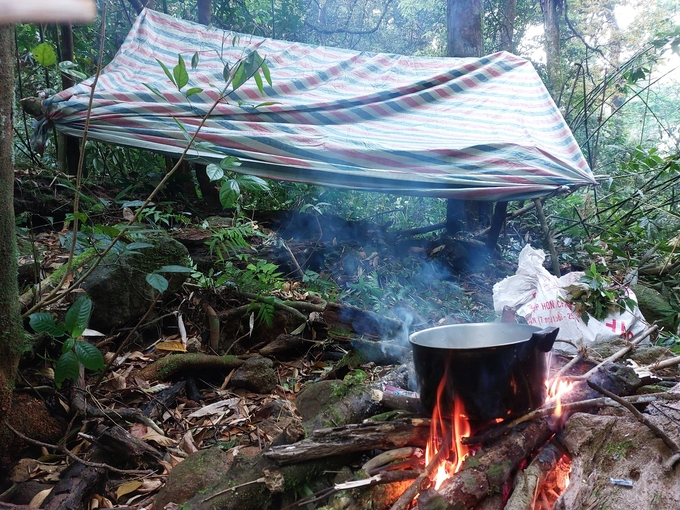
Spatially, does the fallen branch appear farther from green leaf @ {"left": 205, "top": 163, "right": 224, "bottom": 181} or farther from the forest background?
green leaf @ {"left": 205, "top": 163, "right": 224, "bottom": 181}

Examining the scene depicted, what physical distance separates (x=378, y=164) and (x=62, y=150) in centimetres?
256

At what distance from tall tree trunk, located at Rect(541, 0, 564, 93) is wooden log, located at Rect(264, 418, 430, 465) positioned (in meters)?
6.08

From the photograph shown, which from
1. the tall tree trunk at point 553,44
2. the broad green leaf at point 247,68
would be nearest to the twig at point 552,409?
the broad green leaf at point 247,68

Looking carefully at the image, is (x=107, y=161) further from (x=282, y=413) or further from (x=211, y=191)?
(x=282, y=413)

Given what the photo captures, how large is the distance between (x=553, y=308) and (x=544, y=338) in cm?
135

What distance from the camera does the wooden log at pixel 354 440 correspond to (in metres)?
1.32

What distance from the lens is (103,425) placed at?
180 centimetres

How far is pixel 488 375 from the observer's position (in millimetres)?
1280

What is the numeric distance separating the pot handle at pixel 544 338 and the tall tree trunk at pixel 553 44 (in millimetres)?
5865

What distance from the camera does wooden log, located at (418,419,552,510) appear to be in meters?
1.19

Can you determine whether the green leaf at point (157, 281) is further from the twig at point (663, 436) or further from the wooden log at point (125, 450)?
the twig at point (663, 436)

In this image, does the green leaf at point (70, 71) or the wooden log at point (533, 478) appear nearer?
the wooden log at point (533, 478)

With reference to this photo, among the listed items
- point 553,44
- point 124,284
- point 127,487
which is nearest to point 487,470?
point 127,487

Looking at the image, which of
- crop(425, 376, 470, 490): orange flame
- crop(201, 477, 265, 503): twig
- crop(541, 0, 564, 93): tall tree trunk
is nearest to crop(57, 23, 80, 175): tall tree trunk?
crop(201, 477, 265, 503): twig
